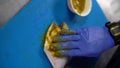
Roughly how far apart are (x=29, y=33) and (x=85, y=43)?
0.22m

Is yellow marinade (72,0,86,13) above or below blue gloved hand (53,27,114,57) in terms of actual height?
above

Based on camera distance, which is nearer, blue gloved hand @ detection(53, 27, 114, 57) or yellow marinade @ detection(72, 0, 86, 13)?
blue gloved hand @ detection(53, 27, 114, 57)

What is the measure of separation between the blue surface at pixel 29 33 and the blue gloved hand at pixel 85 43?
0.24ft

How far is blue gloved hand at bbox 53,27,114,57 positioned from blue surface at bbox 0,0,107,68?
7cm

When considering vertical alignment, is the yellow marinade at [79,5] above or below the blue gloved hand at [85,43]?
above

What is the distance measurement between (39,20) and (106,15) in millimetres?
505

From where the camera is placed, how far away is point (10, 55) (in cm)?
71

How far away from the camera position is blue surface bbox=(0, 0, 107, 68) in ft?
2.33

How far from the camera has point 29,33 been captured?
0.78 m

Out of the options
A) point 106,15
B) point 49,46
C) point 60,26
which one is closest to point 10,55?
point 49,46

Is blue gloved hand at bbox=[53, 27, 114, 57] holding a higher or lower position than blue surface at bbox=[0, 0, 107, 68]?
lower

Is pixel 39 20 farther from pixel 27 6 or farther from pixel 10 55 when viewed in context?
pixel 10 55

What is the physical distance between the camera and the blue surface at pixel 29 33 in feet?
2.33

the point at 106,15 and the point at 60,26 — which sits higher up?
the point at 60,26
